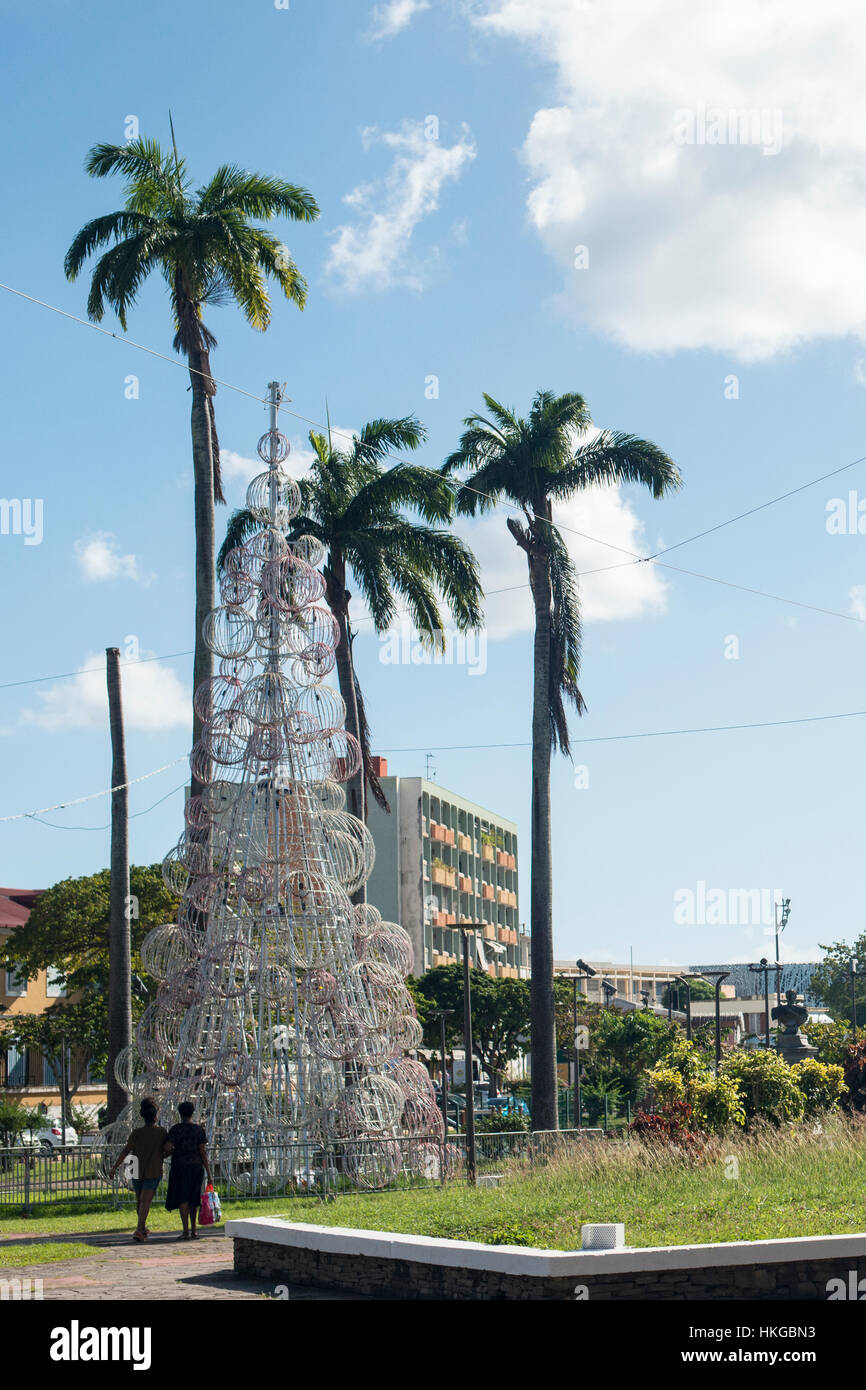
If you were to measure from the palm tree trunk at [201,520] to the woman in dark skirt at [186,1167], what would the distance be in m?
10.4

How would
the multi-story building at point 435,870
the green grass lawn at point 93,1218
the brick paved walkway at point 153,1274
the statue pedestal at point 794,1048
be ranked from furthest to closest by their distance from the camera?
the multi-story building at point 435,870, the statue pedestal at point 794,1048, the green grass lawn at point 93,1218, the brick paved walkway at point 153,1274

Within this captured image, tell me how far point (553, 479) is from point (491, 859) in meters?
62.4

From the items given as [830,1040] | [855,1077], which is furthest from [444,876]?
[855,1077]

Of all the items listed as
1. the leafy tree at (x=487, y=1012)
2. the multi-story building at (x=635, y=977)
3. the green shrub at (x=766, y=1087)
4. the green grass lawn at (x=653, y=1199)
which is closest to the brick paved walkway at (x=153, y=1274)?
the green grass lawn at (x=653, y=1199)

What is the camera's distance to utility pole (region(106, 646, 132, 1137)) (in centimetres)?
2722

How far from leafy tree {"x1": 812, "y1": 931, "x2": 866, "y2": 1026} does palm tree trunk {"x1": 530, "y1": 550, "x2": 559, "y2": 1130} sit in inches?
2382

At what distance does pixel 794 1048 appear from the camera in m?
24.9

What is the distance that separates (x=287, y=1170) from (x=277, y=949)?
297 centimetres

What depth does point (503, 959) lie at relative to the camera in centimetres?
9562

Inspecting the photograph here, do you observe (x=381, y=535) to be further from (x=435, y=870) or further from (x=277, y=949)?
(x=435, y=870)

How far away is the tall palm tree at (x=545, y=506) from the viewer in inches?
1204

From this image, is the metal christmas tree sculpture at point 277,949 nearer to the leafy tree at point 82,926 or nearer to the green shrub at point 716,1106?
the green shrub at point 716,1106
